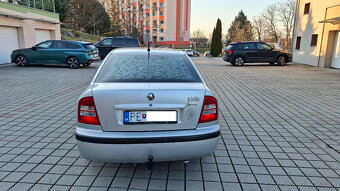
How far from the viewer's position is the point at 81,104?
8.87 feet

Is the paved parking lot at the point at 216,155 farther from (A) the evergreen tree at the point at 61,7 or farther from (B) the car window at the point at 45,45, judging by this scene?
(A) the evergreen tree at the point at 61,7

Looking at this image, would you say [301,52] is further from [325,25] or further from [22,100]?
[22,100]

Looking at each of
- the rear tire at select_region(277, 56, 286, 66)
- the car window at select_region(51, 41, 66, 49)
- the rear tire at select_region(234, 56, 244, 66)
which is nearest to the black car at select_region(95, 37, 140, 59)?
the car window at select_region(51, 41, 66, 49)

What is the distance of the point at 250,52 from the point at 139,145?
1642 cm

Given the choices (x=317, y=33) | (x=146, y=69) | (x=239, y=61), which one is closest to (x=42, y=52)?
(x=146, y=69)

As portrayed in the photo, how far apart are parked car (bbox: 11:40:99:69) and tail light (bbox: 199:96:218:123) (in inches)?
496

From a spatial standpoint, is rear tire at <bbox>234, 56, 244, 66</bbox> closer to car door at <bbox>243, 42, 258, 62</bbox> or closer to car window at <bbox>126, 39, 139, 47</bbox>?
car door at <bbox>243, 42, 258, 62</bbox>

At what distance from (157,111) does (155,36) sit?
69637 millimetres

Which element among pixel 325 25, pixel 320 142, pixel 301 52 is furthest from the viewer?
pixel 301 52

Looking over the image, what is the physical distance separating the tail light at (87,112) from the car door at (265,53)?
54.4 ft

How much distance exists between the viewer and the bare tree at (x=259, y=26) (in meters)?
43.1

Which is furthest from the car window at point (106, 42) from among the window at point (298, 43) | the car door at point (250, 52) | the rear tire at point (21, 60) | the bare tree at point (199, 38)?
the bare tree at point (199, 38)

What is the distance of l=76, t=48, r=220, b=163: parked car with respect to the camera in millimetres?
2541

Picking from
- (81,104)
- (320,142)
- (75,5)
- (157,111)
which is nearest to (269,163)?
(320,142)
